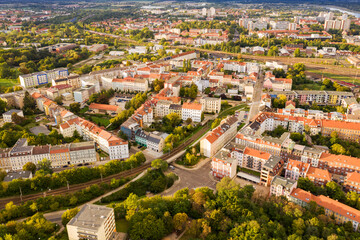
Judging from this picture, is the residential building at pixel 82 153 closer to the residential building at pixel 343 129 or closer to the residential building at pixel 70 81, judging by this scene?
the residential building at pixel 70 81

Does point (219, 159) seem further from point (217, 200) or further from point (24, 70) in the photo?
point (24, 70)

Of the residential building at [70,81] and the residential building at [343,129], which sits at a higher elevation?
the residential building at [70,81]

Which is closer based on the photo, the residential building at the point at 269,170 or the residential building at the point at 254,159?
the residential building at the point at 269,170

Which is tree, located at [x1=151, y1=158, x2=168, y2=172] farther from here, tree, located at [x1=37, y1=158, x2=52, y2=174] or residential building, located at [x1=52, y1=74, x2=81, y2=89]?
residential building, located at [x1=52, y1=74, x2=81, y2=89]

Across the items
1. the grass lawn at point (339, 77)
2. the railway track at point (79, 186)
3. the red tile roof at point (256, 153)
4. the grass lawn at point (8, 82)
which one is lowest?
the railway track at point (79, 186)

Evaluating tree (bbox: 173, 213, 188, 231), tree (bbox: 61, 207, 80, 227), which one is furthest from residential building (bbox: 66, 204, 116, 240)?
tree (bbox: 173, 213, 188, 231)

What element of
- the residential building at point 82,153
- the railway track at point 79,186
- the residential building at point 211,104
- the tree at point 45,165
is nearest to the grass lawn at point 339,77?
the residential building at point 211,104
